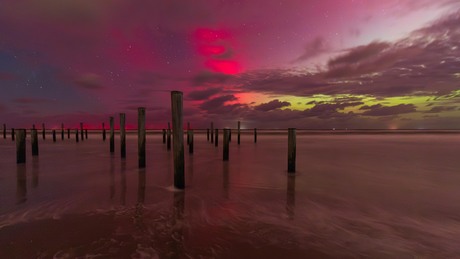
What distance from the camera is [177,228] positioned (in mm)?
4211

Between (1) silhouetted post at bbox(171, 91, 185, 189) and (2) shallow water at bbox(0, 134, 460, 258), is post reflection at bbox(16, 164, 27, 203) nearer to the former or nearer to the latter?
(2) shallow water at bbox(0, 134, 460, 258)

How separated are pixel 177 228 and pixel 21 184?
593 centimetres

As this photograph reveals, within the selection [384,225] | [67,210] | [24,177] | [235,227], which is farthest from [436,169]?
[24,177]

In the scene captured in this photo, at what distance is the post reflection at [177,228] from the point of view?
11.2 ft

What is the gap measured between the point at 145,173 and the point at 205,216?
17.1 feet

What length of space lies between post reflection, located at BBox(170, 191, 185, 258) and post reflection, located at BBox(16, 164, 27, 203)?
3.26 m

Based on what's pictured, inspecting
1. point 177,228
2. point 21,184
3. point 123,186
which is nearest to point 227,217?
point 177,228

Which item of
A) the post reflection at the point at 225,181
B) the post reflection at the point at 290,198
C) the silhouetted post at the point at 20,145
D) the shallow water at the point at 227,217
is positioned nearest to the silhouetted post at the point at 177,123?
the shallow water at the point at 227,217

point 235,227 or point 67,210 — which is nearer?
point 235,227

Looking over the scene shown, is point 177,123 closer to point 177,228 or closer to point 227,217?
point 227,217

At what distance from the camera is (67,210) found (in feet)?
16.8

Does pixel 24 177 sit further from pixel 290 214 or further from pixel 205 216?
pixel 290 214

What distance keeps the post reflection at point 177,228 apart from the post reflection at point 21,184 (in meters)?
3.26

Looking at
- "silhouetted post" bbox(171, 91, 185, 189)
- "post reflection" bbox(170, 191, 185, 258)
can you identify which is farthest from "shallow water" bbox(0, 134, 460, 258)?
"silhouetted post" bbox(171, 91, 185, 189)
